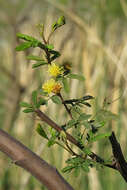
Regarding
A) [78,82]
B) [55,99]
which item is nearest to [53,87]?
[55,99]

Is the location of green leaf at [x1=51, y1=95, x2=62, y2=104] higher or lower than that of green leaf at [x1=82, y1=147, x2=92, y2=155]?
higher

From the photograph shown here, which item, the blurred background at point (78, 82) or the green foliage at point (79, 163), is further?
the blurred background at point (78, 82)

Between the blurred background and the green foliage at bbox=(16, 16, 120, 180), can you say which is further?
the blurred background

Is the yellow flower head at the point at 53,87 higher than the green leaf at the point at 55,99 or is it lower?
higher

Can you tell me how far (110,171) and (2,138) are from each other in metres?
1.21

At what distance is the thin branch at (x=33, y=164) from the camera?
33 centimetres

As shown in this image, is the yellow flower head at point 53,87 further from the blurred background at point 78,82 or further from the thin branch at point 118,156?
the blurred background at point 78,82

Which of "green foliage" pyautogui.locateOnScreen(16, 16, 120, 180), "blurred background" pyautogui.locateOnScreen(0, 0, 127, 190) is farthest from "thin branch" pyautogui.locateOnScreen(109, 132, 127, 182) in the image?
"blurred background" pyautogui.locateOnScreen(0, 0, 127, 190)

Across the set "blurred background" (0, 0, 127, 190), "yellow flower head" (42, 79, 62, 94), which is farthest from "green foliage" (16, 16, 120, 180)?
"blurred background" (0, 0, 127, 190)

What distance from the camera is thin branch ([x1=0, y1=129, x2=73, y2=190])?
33 centimetres

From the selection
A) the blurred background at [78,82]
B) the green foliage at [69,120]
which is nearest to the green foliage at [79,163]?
the green foliage at [69,120]

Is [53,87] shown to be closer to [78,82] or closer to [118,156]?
[118,156]

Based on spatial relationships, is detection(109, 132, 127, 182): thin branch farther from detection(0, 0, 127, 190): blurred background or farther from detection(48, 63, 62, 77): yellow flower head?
detection(0, 0, 127, 190): blurred background

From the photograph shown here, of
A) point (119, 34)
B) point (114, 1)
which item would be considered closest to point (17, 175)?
point (119, 34)
